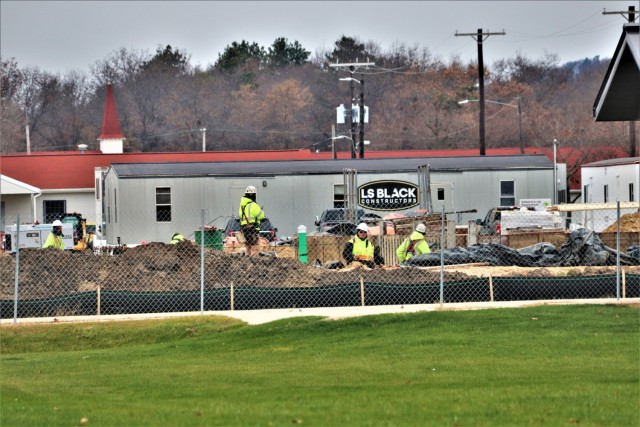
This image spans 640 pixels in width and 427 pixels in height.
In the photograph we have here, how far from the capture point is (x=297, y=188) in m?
42.6

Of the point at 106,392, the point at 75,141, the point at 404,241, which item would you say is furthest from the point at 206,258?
the point at 75,141

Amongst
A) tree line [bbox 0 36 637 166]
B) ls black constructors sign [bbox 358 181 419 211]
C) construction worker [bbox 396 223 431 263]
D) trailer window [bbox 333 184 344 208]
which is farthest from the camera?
tree line [bbox 0 36 637 166]

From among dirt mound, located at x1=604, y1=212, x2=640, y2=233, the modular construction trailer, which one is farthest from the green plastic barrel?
the modular construction trailer

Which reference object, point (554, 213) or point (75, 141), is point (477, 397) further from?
point (75, 141)

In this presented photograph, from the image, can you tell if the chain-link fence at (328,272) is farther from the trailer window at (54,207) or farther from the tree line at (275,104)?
the tree line at (275,104)

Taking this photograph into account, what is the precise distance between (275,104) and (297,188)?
55.1 metres

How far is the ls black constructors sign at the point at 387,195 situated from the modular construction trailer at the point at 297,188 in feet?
0.12

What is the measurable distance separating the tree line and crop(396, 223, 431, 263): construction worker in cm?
5429

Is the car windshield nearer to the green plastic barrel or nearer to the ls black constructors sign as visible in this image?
the ls black constructors sign

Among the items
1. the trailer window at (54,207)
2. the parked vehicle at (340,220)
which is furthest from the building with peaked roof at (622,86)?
the trailer window at (54,207)

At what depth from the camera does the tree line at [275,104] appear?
8938cm

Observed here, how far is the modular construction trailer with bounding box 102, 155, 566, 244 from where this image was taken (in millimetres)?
Result: 41750

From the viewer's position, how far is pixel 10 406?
11.2 m

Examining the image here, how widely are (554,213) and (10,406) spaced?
26183 mm
